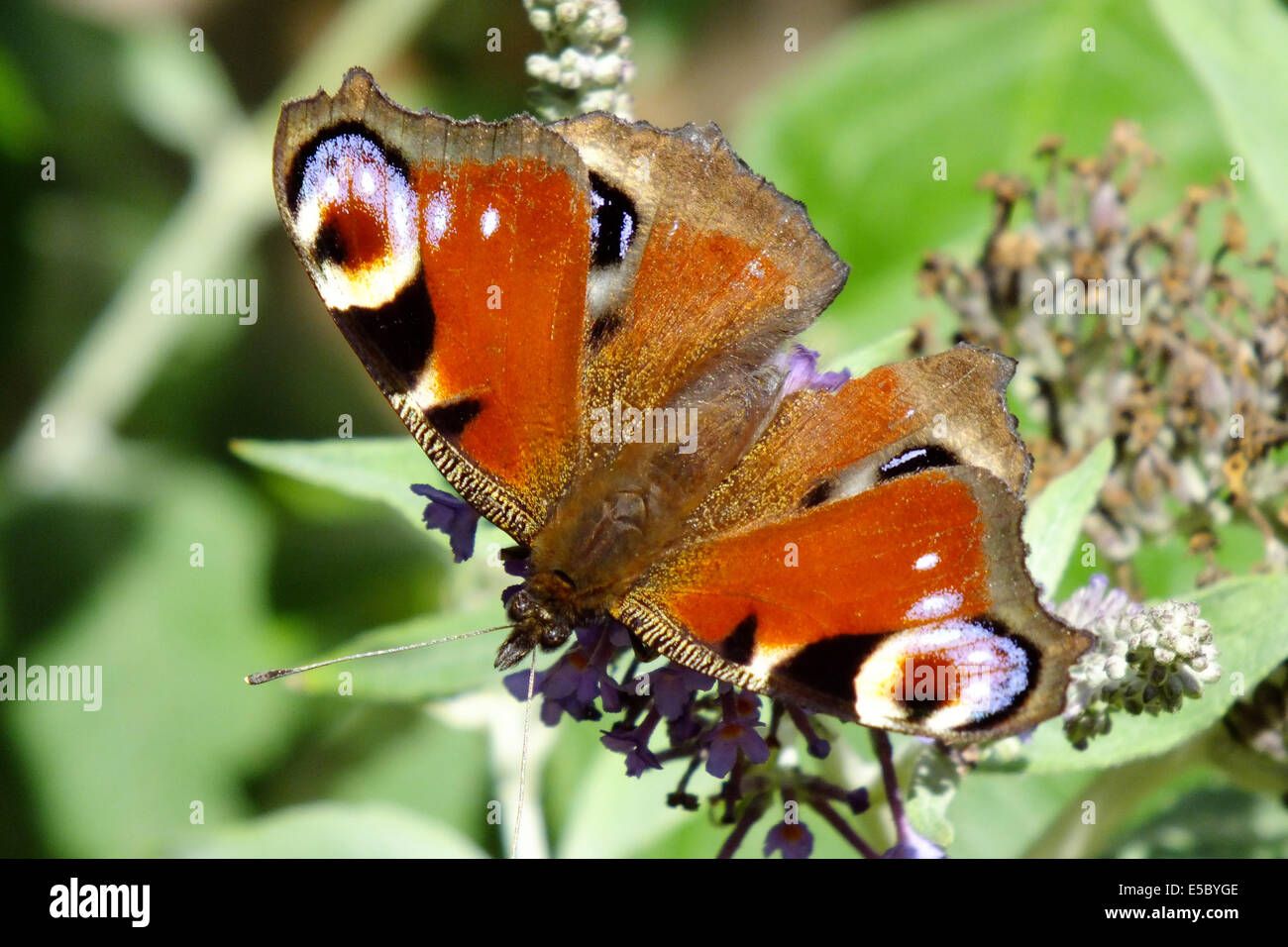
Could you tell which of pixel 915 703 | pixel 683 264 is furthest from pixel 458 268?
pixel 915 703

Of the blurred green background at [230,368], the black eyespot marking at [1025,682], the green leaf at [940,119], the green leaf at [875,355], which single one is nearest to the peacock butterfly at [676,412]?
the black eyespot marking at [1025,682]

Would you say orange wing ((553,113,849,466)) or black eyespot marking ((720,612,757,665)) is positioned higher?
orange wing ((553,113,849,466))

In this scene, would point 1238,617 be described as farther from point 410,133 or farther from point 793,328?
point 410,133

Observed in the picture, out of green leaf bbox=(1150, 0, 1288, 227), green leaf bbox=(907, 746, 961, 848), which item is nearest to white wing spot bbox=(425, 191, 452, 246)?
green leaf bbox=(907, 746, 961, 848)

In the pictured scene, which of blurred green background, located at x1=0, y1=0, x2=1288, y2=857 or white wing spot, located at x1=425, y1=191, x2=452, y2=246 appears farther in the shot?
blurred green background, located at x1=0, y1=0, x2=1288, y2=857

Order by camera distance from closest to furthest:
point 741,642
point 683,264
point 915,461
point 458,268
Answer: point 741,642 < point 915,461 < point 458,268 < point 683,264

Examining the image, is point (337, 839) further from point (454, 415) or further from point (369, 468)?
point (454, 415)

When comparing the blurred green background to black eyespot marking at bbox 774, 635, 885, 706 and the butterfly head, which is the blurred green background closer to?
the butterfly head
